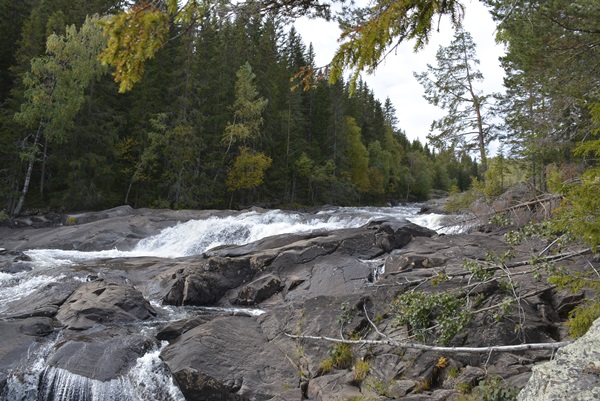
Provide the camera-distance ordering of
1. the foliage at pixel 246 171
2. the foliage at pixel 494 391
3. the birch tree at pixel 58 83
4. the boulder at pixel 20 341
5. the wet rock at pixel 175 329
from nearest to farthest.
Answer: the foliage at pixel 494 391, the boulder at pixel 20 341, the wet rock at pixel 175 329, the birch tree at pixel 58 83, the foliage at pixel 246 171

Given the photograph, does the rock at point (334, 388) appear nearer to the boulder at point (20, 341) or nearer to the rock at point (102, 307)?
the boulder at point (20, 341)

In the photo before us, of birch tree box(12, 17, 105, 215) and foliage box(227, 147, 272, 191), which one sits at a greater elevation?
birch tree box(12, 17, 105, 215)

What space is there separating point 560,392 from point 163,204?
28568 millimetres

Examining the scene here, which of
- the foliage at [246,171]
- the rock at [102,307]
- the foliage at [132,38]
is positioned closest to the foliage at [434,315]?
the foliage at [132,38]

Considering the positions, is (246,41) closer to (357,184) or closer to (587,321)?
(357,184)

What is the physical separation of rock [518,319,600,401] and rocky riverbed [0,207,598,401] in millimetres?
1419

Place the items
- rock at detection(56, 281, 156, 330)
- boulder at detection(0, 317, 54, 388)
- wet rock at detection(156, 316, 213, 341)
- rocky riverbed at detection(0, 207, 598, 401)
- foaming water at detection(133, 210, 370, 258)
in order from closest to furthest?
rocky riverbed at detection(0, 207, 598, 401) < boulder at detection(0, 317, 54, 388) < wet rock at detection(156, 316, 213, 341) < rock at detection(56, 281, 156, 330) < foaming water at detection(133, 210, 370, 258)

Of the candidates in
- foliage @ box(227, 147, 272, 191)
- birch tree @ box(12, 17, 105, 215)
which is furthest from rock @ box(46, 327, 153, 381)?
foliage @ box(227, 147, 272, 191)

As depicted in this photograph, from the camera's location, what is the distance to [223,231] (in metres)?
19.2

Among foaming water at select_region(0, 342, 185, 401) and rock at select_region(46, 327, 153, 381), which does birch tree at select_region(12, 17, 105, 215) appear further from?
foaming water at select_region(0, 342, 185, 401)

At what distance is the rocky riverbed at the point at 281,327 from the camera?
578 centimetres

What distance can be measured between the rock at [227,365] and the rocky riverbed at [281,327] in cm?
2

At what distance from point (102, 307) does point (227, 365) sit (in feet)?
12.5

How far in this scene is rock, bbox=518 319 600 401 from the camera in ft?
9.00
